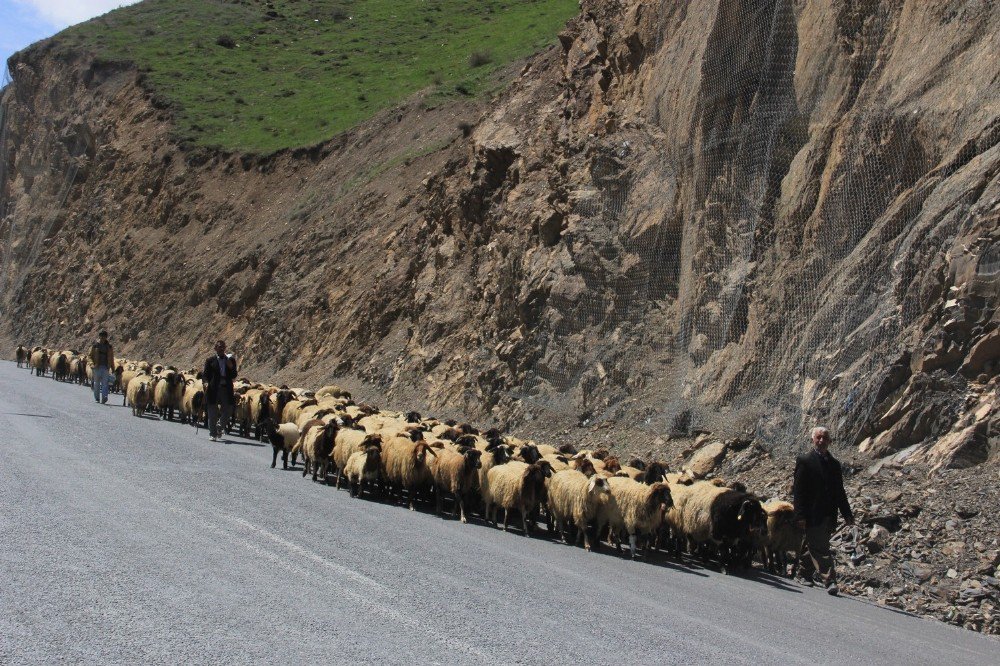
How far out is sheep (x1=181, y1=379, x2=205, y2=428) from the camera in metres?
20.1

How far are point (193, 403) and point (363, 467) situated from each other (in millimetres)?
8215

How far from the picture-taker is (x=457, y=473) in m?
12.8

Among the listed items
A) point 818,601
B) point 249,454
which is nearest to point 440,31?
point 249,454

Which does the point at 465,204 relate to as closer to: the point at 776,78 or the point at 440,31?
the point at 776,78

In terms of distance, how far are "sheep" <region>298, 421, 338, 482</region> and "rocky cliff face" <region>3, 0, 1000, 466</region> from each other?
6470mm

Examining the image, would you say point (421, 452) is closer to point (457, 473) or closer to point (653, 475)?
point (457, 473)

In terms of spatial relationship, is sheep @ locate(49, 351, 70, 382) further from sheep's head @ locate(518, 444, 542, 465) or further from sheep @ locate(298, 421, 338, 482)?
sheep's head @ locate(518, 444, 542, 465)

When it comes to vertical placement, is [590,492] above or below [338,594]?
above

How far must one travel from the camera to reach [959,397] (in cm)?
1318

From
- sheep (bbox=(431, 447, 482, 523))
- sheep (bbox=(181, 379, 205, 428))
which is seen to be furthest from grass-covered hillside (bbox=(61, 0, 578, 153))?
sheep (bbox=(431, 447, 482, 523))

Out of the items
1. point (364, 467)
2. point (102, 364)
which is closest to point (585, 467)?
point (364, 467)

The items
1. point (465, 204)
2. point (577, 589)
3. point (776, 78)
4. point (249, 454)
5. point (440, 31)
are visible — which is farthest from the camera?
point (440, 31)

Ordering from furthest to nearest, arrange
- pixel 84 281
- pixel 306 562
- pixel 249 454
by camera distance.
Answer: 1. pixel 84 281
2. pixel 249 454
3. pixel 306 562

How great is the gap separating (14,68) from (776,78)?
61.2m
